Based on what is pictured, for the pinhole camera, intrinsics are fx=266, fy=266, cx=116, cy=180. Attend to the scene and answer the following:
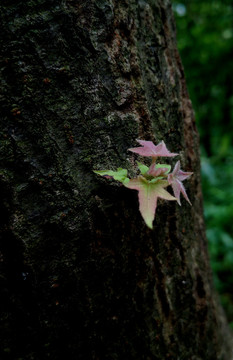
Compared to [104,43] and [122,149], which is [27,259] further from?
[104,43]

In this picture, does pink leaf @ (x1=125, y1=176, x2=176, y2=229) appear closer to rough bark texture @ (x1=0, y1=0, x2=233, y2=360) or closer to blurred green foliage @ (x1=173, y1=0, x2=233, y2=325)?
rough bark texture @ (x1=0, y1=0, x2=233, y2=360)

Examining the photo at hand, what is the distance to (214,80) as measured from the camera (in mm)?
3734

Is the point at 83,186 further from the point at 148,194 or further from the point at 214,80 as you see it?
the point at 214,80

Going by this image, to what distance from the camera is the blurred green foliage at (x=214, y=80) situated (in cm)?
267

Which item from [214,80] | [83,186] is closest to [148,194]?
[83,186]

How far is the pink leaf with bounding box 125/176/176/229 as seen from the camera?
0.60 m

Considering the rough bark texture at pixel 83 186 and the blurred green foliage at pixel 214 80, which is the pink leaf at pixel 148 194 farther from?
the blurred green foliage at pixel 214 80

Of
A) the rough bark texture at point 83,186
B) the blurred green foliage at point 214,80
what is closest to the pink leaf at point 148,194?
the rough bark texture at point 83,186

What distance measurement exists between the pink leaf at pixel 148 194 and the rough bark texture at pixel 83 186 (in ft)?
0.49

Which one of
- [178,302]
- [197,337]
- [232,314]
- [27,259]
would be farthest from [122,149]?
[232,314]

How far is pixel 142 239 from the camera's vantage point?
0.91 meters

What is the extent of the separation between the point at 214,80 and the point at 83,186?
358 cm

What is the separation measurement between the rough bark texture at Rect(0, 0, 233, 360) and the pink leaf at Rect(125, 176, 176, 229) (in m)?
0.15

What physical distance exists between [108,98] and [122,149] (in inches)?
6.3
